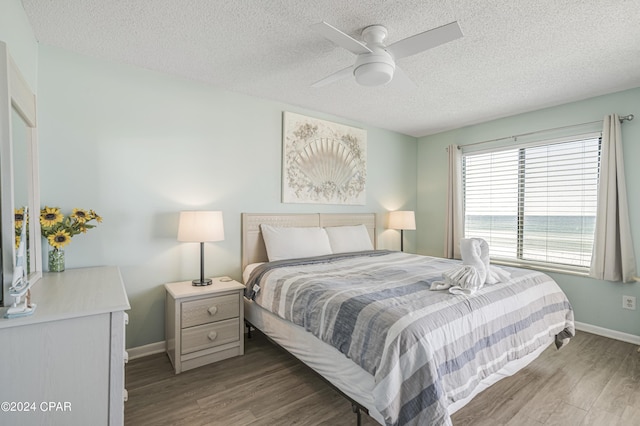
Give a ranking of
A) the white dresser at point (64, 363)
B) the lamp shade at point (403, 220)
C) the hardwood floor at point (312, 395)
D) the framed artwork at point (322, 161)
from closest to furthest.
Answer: the white dresser at point (64, 363) < the hardwood floor at point (312, 395) < the framed artwork at point (322, 161) < the lamp shade at point (403, 220)

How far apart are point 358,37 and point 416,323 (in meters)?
1.88

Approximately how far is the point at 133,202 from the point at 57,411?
Answer: 169cm

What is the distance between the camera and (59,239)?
6.84ft

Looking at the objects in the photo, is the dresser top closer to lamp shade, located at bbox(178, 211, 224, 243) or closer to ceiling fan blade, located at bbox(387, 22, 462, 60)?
lamp shade, located at bbox(178, 211, 224, 243)

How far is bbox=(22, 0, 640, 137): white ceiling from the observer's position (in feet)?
5.94

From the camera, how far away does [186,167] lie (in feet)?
9.16

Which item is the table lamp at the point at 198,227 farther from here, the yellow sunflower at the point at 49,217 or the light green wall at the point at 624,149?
the light green wall at the point at 624,149

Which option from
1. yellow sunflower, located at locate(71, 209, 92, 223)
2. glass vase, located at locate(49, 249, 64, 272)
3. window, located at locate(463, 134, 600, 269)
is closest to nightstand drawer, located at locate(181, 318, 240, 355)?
glass vase, located at locate(49, 249, 64, 272)

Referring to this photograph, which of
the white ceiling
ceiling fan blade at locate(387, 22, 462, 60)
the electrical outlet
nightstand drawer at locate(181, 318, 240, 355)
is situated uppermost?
the white ceiling

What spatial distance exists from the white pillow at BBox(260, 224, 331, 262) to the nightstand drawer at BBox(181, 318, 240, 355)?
29.1 inches

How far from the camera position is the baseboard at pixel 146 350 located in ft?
8.33

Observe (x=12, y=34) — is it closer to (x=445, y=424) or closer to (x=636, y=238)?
(x=445, y=424)

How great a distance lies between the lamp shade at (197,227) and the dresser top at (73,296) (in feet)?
1.80

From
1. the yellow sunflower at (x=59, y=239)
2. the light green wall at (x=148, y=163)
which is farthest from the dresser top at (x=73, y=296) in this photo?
the light green wall at (x=148, y=163)
